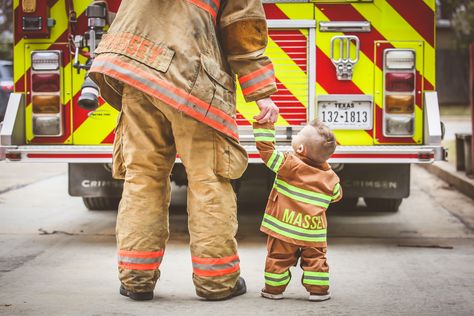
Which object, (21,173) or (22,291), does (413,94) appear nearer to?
(22,291)

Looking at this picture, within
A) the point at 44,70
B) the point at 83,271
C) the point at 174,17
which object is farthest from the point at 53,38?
the point at 174,17

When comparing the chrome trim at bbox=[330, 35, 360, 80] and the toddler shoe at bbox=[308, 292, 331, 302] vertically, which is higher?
the chrome trim at bbox=[330, 35, 360, 80]

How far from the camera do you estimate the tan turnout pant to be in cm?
439

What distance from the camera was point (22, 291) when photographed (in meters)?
4.80

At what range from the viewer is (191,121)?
4352mm

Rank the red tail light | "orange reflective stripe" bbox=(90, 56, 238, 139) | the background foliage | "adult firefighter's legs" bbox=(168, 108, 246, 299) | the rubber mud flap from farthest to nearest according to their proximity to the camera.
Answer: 1. the background foliage
2. the red tail light
3. the rubber mud flap
4. "adult firefighter's legs" bbox=(168, 108, 246, 299)
5. "orange reflective stripe" bbox=(90, 56, 238, 139)

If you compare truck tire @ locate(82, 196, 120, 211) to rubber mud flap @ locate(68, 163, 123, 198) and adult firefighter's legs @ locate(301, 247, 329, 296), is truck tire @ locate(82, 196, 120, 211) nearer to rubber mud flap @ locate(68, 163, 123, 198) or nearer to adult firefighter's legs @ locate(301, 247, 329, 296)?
rubber mud flap @ locate(68, 163, 123, 198)

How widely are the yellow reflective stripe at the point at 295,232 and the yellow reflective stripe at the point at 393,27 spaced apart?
86.3 inches

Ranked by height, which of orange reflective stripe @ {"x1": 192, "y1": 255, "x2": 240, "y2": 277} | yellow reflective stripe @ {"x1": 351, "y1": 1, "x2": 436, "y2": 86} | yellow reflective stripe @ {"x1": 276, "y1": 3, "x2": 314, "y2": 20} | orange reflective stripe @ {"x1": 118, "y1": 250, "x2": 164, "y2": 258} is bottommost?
orange reflective stripe @ {"x1": 192, "y1": 255, "x2": 240, "y2": 277}

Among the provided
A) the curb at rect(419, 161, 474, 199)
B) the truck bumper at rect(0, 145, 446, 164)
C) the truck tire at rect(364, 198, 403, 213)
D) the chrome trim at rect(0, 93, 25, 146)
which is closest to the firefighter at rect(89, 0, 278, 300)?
the truck bumper at rect(0, 145, 446, 164)

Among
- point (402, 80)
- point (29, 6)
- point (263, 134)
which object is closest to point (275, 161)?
point (263, 134)

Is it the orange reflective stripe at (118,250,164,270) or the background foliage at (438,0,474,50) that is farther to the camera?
the background foliage at (438,0,474,50)

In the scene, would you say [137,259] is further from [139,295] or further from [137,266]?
[139,295]

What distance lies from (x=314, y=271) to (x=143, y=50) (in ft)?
4.37
